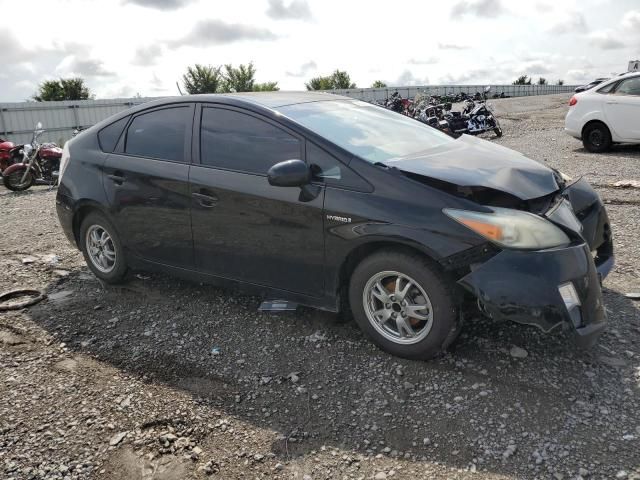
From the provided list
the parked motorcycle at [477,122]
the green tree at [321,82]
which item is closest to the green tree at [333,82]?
the green tree at [321,82]

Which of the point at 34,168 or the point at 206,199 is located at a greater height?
the point at 206,199

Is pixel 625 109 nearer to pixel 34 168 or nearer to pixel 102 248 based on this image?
pixel 102 248

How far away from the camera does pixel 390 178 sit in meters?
3.29

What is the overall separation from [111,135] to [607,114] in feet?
31.0

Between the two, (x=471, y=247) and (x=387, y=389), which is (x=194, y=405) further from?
(x=471, y=247)

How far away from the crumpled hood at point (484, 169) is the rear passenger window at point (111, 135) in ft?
8.07

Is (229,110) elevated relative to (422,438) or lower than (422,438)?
elevated

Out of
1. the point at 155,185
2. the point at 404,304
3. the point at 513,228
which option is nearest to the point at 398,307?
the point at 404,304

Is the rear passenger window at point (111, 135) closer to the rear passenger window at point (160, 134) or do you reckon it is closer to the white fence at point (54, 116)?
the rear passenger window at point (160, 134)

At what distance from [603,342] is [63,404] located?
3.28m

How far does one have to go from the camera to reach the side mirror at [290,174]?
3361mm

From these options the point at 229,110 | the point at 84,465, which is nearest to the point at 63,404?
the point at 84,465

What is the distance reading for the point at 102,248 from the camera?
493 centimetres

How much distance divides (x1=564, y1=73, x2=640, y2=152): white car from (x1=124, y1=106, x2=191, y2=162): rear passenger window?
30.0ft
